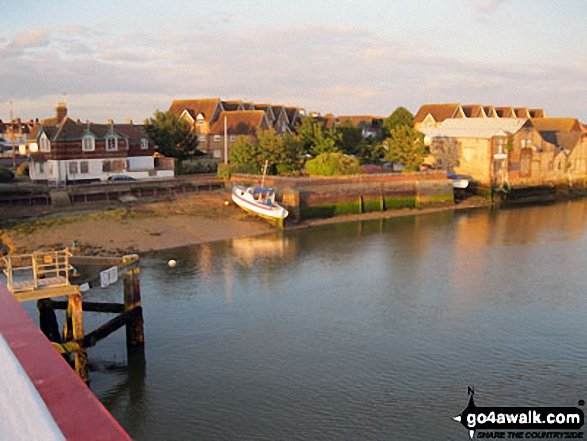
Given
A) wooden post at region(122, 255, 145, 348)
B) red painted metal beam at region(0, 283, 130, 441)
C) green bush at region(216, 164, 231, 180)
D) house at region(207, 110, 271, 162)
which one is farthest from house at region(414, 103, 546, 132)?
red painted metal beam at region(0, 283, 130, 441)

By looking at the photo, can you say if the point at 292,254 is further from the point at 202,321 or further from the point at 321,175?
the point at 321,175

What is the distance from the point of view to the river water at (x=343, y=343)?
17.4 meters

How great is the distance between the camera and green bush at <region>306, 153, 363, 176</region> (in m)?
58.3

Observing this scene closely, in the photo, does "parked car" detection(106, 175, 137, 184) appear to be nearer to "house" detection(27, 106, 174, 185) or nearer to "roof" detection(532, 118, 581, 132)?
"house" detection(27, 106, 174, 185)

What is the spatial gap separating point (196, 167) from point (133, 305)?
41.9 meters

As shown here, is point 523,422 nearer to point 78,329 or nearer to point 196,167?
point 78,329

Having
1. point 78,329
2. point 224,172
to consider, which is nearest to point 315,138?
point 224,172

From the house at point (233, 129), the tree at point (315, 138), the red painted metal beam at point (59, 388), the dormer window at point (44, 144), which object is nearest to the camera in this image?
the red painted metal beam at point (59, 388)

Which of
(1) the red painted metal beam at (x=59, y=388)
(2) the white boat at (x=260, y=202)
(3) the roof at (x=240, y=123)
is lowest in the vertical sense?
(2) the white boat at (x=260, y=202)

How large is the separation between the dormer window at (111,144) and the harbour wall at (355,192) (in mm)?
10878

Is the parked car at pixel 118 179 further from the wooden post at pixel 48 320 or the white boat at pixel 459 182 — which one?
the wooden post at pixel 48 320

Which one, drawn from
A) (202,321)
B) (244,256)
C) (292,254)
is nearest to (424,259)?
(292,254)

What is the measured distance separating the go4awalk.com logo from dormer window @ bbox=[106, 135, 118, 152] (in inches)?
1730

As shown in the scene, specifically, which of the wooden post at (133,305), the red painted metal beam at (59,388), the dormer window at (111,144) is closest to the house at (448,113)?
the dormer window at (111,144)
